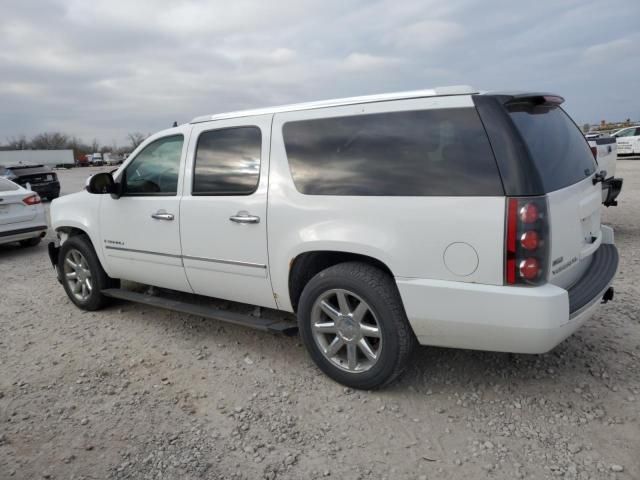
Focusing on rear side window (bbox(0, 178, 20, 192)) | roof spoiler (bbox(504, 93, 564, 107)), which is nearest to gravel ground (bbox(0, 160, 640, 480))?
roof spoiler (bbox(504, 93, 564, 107))

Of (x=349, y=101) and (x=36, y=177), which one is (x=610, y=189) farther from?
(x=36, y=177)

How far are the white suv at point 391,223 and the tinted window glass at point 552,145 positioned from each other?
0.02m

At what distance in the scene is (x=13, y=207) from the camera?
8.34 metres

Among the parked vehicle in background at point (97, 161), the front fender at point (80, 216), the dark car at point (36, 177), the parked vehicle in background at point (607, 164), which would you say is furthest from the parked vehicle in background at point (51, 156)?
the parked vehicle in background at point (607, 164)

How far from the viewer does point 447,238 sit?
2.71 meters

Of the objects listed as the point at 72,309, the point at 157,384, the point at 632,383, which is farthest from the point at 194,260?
the point at 632,383

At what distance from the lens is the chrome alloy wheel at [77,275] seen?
5.09m

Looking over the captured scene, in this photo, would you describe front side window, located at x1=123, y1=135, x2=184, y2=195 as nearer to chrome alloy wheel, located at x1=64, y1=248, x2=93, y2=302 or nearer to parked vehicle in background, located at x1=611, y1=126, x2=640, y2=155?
chrome alloy wheel, located at x1=64, y1=248, x2=93, y2=302

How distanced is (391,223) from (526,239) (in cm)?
76

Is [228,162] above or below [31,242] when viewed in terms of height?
above

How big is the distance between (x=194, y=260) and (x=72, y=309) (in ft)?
7.09

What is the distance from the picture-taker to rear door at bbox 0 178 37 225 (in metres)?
8.19

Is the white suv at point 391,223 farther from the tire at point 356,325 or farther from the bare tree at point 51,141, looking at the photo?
the bare tree at point 51,141

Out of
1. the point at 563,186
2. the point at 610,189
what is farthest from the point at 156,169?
the point at 610,189
